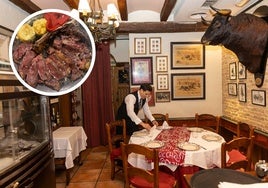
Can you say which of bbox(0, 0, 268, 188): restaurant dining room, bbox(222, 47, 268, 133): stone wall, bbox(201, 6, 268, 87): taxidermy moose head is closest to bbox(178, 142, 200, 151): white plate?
bbox(0, 0, 268, 188): restaurant dining room

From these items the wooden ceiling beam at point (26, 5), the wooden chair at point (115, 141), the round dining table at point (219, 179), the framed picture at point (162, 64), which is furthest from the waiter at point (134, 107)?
the round dining table at point (219, 179)

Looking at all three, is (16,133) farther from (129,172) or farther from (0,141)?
(129,172)

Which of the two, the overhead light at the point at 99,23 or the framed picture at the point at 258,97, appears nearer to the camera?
the overhead light at the point at 99,23

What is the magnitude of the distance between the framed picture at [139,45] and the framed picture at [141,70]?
5.5 inches

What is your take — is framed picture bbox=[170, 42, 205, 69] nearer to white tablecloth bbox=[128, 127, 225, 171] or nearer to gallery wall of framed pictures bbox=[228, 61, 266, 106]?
gallery wall of framed pictures bbox=[228, 61, 266, 106]

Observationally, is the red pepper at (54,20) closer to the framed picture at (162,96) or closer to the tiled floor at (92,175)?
the tiled floor at (92,175)

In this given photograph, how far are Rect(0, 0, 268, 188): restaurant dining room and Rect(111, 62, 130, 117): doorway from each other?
28mm

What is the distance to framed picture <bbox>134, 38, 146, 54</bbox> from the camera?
186 inches

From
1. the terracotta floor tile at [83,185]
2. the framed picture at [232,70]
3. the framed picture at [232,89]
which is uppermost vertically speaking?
the framed picture at [232,70]

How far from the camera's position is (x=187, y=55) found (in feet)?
15.7

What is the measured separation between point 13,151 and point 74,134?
5.98ft

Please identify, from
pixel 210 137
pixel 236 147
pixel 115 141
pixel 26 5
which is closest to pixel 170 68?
pixel 115 141

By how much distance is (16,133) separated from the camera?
2.15 meters

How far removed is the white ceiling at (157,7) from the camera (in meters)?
3.41
